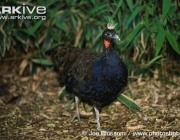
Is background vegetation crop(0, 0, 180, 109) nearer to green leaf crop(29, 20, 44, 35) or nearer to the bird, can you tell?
green leaf crop(29, 20, 44, 35)

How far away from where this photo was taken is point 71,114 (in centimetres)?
468

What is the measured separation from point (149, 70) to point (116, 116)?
107 centimetres

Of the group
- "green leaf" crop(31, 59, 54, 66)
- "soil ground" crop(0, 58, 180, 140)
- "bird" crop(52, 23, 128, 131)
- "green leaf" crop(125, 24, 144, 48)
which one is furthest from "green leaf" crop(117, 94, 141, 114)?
"green leaf" crop(31, 59, 54, 66)

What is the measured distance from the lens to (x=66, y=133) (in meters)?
4.14

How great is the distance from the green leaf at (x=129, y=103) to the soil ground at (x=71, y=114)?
0.24 ft

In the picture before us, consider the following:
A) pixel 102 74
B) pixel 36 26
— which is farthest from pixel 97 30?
pixel 102 74

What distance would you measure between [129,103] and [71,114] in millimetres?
806

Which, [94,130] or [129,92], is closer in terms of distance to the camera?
[94,130]

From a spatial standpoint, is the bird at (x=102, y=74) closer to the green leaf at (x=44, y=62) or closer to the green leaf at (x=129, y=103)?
the green leaf at (x=129, y=103)

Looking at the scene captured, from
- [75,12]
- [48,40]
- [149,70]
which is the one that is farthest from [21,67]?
[149,70]

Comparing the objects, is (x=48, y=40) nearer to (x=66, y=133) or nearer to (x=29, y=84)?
(x=29, y=84)

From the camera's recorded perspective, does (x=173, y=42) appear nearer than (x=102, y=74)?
No

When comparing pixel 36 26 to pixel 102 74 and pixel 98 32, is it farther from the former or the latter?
pixel 102 74

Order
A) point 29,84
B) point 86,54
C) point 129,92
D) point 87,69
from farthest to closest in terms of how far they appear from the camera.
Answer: point 29,84, point 129,92, point 86,54, point 87,69
